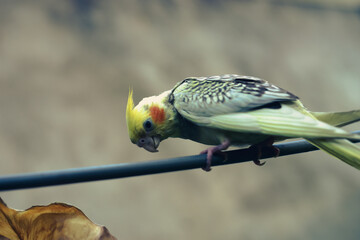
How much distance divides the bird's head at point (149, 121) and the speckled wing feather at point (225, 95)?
89 mm

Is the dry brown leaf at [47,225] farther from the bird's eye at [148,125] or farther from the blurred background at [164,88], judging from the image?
the blurred background at [164,88]

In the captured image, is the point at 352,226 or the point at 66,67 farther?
the point at 352,226

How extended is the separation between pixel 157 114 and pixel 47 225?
3.54 ft

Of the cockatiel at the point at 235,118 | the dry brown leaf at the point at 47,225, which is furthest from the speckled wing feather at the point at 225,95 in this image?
the dry brown leaf at the point at 47,225

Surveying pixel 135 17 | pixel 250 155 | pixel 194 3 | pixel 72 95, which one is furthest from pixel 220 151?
pixel 194 3

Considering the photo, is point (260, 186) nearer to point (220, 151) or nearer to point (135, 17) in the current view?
point (135, 17)

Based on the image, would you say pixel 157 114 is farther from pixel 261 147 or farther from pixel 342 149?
pixel 342 149

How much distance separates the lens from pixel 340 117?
1.94 meters

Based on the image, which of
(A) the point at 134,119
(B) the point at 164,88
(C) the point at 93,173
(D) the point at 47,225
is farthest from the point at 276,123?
(B) the point at 164,88

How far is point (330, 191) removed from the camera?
5844 mm

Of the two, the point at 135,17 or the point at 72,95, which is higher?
the point at 135,17

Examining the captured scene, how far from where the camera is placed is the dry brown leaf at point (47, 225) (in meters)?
1.17

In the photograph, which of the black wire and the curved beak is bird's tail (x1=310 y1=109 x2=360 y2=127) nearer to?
the black wire

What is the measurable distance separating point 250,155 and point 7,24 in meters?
3.83
